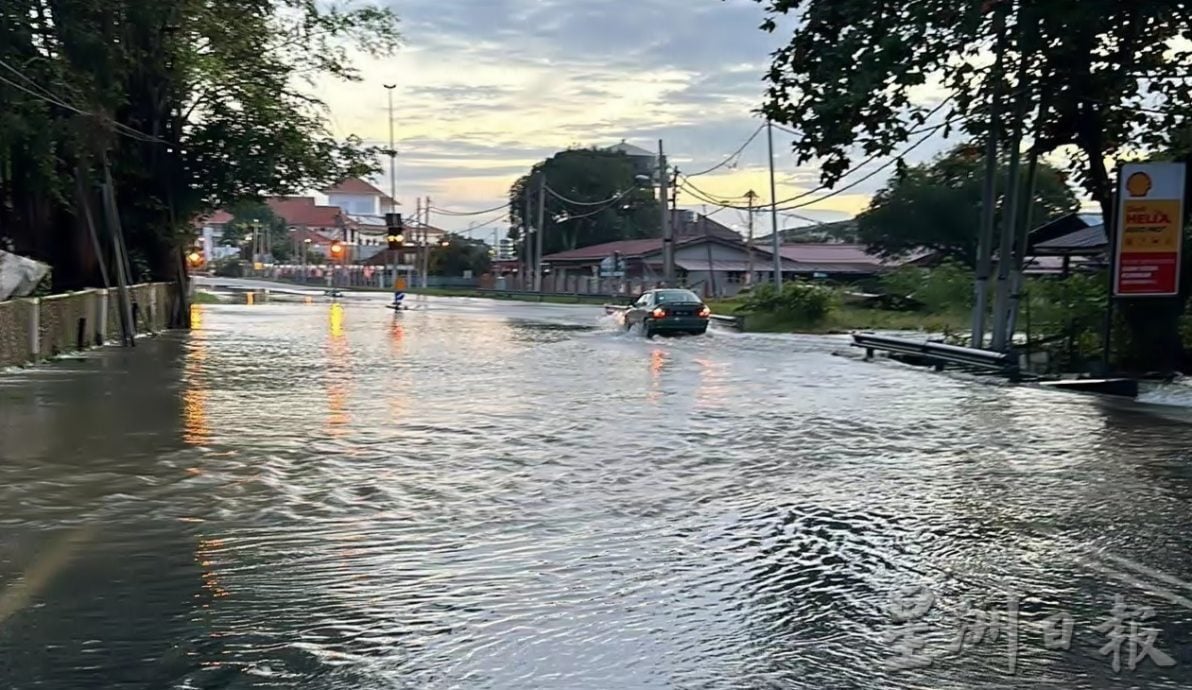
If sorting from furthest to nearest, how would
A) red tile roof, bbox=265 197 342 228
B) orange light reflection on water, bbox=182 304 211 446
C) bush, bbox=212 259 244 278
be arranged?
red tile roof, bbox=265 197 342 228
bush, bbox=212 259 244 278
orange light reflection on water, bbox=182 304 211 446

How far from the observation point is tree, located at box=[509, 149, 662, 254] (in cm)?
9581

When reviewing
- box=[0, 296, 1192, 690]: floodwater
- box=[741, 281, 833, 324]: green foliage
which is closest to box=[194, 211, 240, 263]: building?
box=[741, 281, 833, 324]: green foliage

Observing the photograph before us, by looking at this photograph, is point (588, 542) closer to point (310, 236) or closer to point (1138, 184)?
point (1138, 184)

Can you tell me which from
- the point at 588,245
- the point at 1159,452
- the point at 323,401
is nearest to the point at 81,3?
the point at 323,401

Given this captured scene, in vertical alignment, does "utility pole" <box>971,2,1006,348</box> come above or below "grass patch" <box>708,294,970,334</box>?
above

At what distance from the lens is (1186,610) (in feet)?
21.9

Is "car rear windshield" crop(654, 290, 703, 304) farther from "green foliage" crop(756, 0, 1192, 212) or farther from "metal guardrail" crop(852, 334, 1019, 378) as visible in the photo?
"green foliage" crop(756, 0, 1192, 212)

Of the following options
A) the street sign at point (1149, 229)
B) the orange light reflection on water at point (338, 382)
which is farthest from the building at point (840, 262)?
the street sign at point (1149, 229)

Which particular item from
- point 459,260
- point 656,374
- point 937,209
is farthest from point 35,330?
point 459,260

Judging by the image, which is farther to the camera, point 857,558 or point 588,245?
point 588,245

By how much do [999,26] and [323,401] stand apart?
1085 cm

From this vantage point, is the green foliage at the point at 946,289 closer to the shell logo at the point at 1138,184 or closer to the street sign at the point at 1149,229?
the street sign at the point at 1149,229

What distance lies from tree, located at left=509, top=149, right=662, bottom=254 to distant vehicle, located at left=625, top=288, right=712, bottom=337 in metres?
58.9

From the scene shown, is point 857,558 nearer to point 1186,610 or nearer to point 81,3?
point 1186,610
